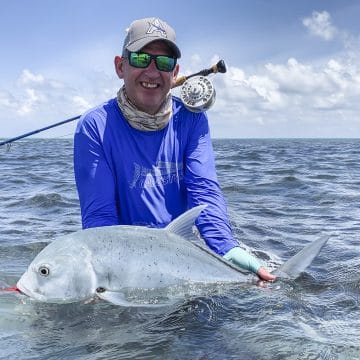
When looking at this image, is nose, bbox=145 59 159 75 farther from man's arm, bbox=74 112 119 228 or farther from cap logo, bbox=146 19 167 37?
man's arm, bbox=74 112 119 228

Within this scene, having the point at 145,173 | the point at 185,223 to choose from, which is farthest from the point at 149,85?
the point at 185,223

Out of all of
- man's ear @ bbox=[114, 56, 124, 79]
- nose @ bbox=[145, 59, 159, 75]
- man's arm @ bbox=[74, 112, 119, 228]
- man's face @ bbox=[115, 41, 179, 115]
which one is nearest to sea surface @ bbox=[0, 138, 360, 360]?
man's arm @ bbox=[74, 112, 119, 228]

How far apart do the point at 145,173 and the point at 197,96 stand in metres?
0.81

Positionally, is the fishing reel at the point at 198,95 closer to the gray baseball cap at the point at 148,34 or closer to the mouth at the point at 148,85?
the mouth at the point at 148,85

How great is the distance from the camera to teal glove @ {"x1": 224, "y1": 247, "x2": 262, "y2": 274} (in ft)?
12.8

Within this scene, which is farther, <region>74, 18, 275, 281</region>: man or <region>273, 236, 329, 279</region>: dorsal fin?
<region>74, 18, 275, 281</region>: man

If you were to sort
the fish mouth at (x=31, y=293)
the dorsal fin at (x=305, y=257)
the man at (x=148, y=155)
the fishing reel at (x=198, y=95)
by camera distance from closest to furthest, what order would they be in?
the fish mouth at (x=31, y=293) < the dorsal fin at (x=305, y=257) < the man at (x=148, y=155) < the fishing reel at (x=198, y=95)

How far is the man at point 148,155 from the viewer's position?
397cm

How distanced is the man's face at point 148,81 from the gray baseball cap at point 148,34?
0.05 m

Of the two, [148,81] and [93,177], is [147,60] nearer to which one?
[148,81]

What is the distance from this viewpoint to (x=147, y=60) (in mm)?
3941

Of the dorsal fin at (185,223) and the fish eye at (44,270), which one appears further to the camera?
the dorsal fin at (185,223)

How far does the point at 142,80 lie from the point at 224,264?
1458 mm

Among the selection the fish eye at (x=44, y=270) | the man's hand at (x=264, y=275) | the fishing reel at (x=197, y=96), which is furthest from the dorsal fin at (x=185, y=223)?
the fishing reel at (x=197, y=96)
